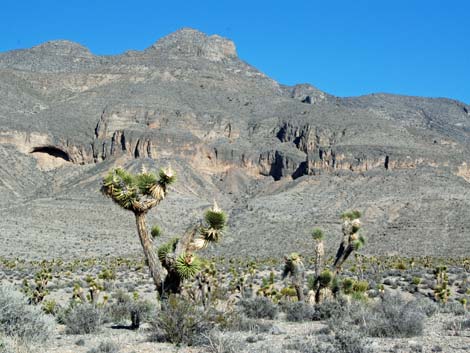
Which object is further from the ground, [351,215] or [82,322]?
[351,215]

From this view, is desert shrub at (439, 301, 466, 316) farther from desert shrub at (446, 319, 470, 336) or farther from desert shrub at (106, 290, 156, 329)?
desert shrub at (106, 290, 156, 329)

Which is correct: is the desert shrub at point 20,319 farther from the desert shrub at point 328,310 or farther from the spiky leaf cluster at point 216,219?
the desert shrub at point 328,310

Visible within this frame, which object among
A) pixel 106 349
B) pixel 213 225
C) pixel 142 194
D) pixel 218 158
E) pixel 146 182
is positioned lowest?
pixel 106 349

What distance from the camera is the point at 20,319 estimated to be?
11.4 metres

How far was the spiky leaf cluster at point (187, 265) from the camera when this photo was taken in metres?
13.0

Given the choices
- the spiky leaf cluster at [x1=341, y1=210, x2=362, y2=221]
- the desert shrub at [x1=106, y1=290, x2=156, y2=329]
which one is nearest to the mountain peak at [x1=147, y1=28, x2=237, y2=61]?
the spiky leaf cluster at [x1=341, y1=210, x2=362, y2=221]

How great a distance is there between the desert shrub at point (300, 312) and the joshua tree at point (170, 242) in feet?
17.3

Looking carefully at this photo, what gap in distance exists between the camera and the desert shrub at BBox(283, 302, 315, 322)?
17766 mm

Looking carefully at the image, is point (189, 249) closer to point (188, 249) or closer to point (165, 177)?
point (188, 249)

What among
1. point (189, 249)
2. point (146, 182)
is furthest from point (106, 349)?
point (146, 182)

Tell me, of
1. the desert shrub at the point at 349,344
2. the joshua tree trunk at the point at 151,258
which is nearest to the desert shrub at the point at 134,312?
the joshua tree trunk at the point at 151,258

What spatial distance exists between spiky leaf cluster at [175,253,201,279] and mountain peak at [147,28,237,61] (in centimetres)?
15234

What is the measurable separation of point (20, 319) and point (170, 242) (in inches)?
137

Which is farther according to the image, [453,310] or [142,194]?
[453,310]
